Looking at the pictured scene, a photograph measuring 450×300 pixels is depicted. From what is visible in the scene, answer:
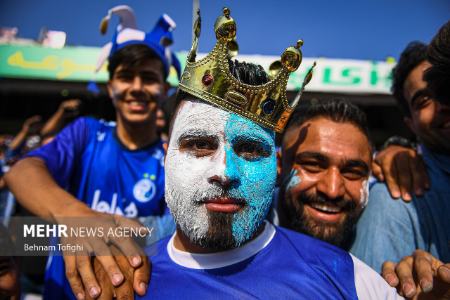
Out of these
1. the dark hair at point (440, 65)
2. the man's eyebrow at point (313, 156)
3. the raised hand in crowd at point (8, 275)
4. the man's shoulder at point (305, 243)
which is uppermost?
the dark hair at point (440, 65)

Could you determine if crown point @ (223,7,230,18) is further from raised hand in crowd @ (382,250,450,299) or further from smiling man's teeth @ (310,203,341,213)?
raised hand in crowd @ (382,250,450,299)

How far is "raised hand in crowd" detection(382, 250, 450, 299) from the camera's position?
1.28 m

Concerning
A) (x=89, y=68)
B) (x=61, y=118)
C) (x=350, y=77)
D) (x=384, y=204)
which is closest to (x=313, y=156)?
(x=384, y=204)

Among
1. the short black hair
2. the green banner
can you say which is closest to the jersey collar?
the short black hair

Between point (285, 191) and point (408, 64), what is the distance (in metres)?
1.15

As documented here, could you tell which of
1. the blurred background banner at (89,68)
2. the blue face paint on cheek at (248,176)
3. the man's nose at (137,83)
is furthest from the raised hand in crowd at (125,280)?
the blurred background banner at (89,68)

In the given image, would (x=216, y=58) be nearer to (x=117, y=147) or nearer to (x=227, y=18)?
(x=227, y=18)

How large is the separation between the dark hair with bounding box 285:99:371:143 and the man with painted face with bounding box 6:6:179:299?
99cm

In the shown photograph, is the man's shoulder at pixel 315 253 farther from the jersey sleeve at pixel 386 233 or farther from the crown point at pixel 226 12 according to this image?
the crown point at pixel 226 12

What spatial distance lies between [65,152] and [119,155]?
36cm

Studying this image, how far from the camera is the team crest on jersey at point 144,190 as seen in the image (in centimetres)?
239

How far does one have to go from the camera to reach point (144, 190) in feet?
7.91

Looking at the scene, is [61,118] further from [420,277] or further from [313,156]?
[420,277]

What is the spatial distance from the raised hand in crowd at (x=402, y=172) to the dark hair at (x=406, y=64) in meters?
0.36
